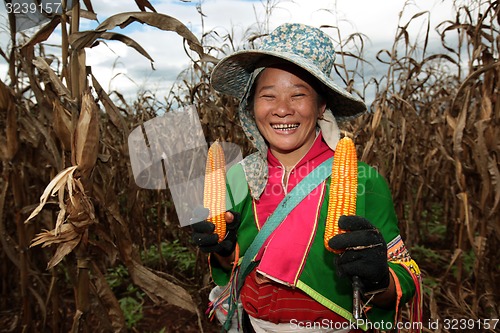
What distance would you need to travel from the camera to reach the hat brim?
1524 mm

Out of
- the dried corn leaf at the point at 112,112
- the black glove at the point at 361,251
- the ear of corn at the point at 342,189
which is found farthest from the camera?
the dried corn leaf at the point at 112,112

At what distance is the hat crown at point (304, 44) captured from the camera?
4.83 ft

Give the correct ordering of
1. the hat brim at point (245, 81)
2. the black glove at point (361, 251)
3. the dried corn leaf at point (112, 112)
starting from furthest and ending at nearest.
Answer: the dried corn leaf at point (112, 112) < the hat brim at point (245, 81) < the black glove at point (361, 251)

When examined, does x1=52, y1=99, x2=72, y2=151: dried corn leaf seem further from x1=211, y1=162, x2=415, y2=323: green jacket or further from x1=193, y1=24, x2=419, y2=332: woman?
x1=211, y1=162, x2=415, y2=323: green jacket

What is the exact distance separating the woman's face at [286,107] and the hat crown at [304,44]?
75 millimetres

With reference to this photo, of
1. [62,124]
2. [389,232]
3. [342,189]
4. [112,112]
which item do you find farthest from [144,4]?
[389,232]

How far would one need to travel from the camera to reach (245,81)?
1.72 m

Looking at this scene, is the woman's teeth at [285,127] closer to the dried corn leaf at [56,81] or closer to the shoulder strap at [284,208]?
the shoulder strap at [284,208]

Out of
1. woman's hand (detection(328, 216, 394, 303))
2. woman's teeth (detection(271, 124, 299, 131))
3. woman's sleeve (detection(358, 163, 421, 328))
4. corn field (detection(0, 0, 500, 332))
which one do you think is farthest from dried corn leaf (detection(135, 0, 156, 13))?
woman's hand (detection(328, 216, 394, 303))

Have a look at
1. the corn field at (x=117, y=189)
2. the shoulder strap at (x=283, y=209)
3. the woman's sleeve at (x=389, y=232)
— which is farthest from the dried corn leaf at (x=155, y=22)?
the woman's sleeve at (x=389, y=232)

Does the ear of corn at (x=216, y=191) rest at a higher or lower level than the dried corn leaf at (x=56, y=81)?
lower

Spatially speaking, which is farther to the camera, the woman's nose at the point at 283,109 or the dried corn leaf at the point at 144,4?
the dried corn leaf at the point at 144,4

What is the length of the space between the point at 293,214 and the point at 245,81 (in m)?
0.63

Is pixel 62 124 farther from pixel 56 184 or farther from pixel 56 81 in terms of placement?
pixel 56 184
